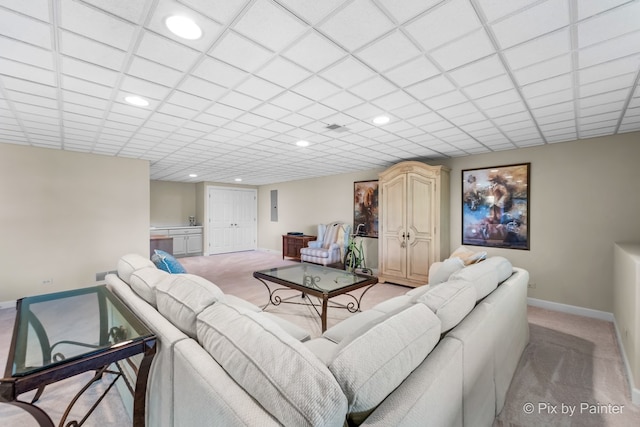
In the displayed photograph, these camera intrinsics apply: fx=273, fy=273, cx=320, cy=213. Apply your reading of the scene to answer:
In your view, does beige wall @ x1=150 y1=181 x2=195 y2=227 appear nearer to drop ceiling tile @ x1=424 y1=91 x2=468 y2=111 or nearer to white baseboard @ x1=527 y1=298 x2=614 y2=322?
drop ceiling tile @ x1=424 y1=91 x2=468 y2=111

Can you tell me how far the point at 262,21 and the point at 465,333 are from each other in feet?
6.36

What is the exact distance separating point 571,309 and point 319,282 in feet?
11.6

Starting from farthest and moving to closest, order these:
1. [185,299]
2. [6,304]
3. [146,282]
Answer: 1. [6,304]
2. [146,282]
3. [185,299]

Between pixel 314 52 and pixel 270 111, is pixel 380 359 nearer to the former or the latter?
pixel 314 52

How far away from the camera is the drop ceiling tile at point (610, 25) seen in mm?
1367

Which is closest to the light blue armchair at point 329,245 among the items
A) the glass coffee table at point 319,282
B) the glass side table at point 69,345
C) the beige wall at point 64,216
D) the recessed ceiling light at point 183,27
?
the glass coffee table at point 319,282

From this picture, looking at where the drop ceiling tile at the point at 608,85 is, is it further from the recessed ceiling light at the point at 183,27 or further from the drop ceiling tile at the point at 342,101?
the recessed ceiling light at the point at 183,27

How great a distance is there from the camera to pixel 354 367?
2.97 ft

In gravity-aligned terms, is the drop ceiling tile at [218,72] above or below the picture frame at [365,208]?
above

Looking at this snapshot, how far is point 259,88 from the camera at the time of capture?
2227 millimetres

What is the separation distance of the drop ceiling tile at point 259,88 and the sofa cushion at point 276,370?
1.73 metres

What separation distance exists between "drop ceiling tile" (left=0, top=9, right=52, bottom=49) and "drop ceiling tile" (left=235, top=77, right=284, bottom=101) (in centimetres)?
111

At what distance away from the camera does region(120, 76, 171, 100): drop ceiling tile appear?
6.88 ft

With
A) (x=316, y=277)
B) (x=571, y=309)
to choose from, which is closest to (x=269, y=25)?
(x=316, y=277)
